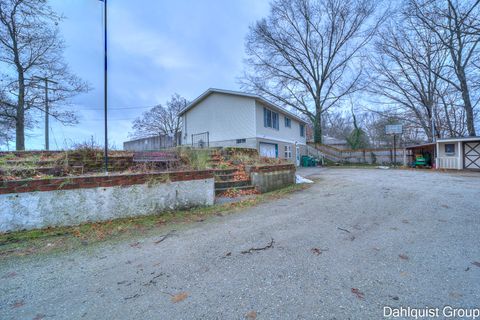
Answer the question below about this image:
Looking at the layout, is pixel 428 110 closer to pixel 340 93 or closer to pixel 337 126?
pixel 340 93

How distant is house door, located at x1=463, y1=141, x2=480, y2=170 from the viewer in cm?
1471

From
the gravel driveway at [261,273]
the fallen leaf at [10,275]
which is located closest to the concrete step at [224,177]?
the gravel driveway at [261,273]

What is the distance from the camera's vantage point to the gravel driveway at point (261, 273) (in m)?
1.87

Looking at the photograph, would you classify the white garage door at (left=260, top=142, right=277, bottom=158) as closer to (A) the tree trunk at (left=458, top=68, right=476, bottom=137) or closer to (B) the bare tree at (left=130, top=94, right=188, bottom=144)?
(A) the tree trunk at (left=458, top=68, right=476, bottom=137)

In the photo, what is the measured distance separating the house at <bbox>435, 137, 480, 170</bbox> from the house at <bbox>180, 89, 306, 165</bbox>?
11398 mm

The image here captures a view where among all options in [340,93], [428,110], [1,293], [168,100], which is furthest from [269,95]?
[1,293]

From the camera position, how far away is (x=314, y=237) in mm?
3389

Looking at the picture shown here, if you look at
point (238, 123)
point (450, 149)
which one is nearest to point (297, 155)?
point (238, 123)

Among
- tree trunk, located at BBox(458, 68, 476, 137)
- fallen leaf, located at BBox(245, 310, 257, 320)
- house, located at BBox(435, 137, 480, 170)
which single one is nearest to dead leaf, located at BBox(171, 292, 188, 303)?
fallen leaf, located at BBox(245, 310, 257, 320)

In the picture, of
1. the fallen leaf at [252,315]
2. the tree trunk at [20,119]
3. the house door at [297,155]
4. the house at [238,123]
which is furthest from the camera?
the house door at [297,155]

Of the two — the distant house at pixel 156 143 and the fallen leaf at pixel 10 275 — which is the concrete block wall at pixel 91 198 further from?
the distant house at pixel 156 143

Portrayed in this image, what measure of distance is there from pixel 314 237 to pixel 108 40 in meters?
6.73

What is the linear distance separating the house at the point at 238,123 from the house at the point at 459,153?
37.4 ft

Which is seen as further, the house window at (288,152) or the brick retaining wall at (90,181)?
the house window at (288,152)
